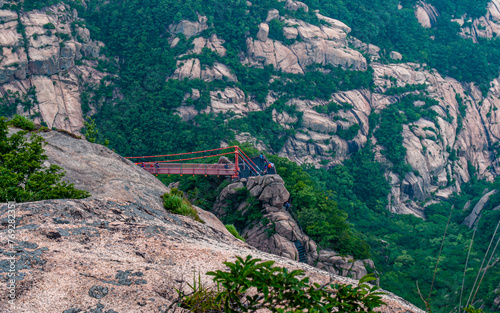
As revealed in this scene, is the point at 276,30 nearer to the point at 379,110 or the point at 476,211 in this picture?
the point at 379,110

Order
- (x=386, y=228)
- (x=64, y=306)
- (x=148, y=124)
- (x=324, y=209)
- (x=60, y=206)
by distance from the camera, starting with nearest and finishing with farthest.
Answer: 1. (x=64, y=306)
2. (x=60, y=206)
3. (x=324, y=209)
4. (x=386, y=228)
5. (x=148, y=124)

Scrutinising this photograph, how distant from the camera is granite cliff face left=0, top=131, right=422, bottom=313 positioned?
385cm

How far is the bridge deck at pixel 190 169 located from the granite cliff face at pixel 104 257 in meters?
16.6

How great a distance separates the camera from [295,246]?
2186 centimetres

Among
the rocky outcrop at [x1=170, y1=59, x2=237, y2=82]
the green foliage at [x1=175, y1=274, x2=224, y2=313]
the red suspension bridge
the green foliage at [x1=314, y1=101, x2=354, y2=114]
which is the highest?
the green foliage at [x1=175, y1=274, x2=224, y2=313]

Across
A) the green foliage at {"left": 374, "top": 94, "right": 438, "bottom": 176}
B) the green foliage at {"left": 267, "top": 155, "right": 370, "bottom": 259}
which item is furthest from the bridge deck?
the green foliage at {"left": 374, "top": 94, "right": 438, "bottom": 176}

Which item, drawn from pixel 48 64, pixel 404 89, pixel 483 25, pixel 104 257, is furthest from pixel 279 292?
pixel 483 25

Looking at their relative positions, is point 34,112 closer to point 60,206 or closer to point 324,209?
point 324,209

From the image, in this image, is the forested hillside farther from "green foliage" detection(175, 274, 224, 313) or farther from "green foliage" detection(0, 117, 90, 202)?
"green foliage" detection(175, 274, 224, 313)

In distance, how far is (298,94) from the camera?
53375 millimetres

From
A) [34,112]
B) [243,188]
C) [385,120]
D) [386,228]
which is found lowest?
[386,228]

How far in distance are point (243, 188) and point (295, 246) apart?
15.0ft

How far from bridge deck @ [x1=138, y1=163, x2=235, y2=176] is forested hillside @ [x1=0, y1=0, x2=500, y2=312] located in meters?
18.2

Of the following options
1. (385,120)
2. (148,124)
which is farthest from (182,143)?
(385,120)
